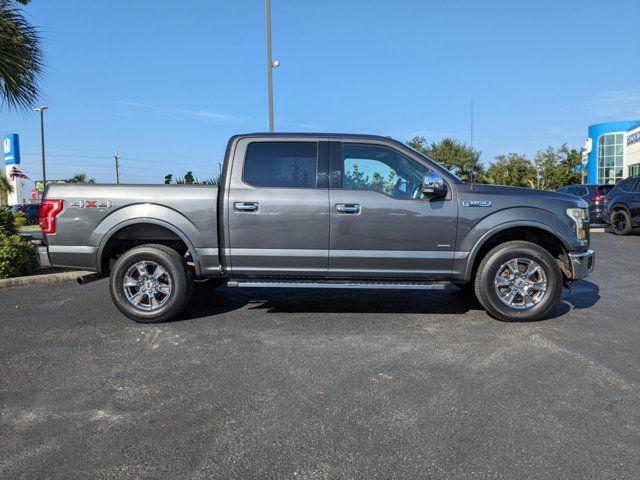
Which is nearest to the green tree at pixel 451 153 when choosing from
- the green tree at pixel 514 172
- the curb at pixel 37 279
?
the green tree at pixel 514 172

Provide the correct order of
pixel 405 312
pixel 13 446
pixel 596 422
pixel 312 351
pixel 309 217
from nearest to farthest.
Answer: pixel 13 446, pixel 596 422, pixel 312 351, pixel 309 217, pixel 405 312

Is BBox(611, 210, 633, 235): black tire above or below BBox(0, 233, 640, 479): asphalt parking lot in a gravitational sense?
above

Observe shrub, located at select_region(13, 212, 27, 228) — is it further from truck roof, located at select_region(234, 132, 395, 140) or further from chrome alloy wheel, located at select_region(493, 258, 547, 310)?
chrome alloy wheel, located at select_region(493, 258, 547, 310)

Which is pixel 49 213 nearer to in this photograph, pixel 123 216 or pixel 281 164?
pixel 123 216

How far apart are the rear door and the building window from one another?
48360mm

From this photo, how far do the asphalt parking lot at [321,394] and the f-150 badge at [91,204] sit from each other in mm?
1319

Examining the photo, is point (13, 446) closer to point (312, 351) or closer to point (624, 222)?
point (312, 351)

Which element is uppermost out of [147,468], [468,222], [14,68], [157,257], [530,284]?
[14,68]

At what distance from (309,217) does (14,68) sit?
785cm

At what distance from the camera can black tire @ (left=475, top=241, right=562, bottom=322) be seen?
520 centimetres

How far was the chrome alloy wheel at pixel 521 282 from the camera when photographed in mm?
5242

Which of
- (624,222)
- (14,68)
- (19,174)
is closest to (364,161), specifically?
(14,68)

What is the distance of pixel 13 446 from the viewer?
9.02 ft

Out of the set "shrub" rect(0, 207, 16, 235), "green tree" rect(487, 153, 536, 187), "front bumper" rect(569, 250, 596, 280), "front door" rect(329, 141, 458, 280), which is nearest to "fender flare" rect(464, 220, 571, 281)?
"front bumper" rect(569, 250, 596, 280)
